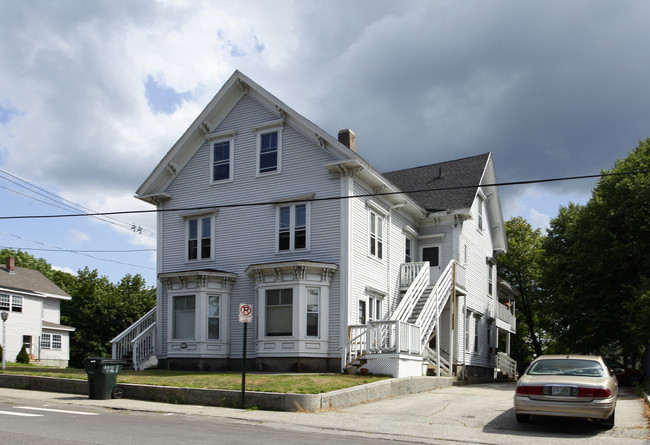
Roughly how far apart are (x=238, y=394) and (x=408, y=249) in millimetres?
15096

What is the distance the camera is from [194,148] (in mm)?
26703

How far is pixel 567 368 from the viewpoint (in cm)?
1296

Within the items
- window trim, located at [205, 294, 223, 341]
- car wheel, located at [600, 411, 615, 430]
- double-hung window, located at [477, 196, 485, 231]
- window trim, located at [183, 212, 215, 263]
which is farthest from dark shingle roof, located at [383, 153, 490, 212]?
car wheel, located at [600, 411, 615, 430]

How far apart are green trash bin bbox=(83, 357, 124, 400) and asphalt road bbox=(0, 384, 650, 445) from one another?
0.37 meters

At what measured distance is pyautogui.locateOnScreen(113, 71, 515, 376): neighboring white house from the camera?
22219 mm

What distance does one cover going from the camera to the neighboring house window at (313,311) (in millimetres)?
22406

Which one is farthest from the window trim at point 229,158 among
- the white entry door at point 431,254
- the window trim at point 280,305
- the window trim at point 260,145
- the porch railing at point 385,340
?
the white entry door at point 431,254

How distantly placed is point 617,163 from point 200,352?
76.9 feet

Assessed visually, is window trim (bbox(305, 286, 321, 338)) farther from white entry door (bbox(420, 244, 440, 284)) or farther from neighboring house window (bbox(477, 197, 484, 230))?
neighboring house window (bbox(477, 197, 484, 230))

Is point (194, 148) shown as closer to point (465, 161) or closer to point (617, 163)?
point (465, 161)

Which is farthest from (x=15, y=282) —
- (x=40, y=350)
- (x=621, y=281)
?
(x=621, y=281)

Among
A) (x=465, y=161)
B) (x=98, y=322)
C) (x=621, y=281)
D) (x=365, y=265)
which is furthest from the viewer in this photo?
(x=98, y=322)

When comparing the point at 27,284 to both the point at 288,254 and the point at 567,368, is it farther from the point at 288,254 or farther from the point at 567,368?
the point at 567,368

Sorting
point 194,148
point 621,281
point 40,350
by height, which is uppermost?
point 194,148
